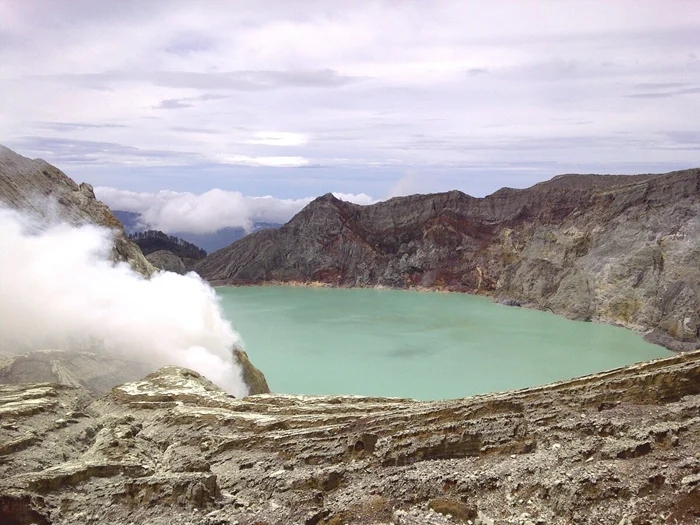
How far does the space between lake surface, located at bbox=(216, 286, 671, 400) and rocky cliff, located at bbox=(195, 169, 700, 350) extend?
3.04 meters

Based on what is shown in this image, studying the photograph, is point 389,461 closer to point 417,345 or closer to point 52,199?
point 417,345

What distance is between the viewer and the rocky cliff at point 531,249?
1797 inches

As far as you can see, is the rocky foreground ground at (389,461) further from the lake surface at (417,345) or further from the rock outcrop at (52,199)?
the rock outcrop at (52,199)

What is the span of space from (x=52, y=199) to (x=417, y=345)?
22.6 meters

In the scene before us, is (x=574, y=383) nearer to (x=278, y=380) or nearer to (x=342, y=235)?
(x=278, y=380)

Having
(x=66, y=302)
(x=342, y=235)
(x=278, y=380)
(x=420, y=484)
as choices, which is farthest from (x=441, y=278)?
(x=420, y=484)

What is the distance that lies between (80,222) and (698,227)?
4317 centimetres

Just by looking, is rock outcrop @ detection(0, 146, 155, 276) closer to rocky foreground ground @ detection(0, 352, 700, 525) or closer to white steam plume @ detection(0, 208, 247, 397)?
white steam plume @ detection(0, 208, 247, 397)

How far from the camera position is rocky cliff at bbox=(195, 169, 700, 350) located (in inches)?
1797

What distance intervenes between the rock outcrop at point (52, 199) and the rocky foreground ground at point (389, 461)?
56.8 ft

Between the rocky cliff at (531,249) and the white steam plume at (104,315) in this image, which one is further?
the rocky cliff at (531,249)

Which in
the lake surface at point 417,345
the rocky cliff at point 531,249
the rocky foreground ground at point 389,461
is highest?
the rocky cliff at point 531,249

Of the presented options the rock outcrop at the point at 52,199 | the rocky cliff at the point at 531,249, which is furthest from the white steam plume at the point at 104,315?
the rocky cliff at the point at 531,249

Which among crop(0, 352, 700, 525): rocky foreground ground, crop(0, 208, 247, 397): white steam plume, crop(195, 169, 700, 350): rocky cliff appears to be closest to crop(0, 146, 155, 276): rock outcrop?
crop(0, 208, 247, 397): white steam plume
